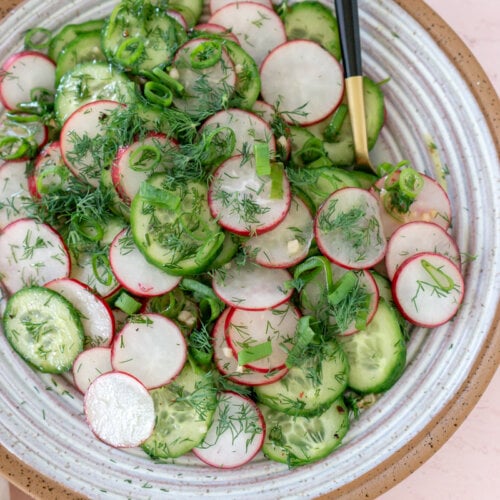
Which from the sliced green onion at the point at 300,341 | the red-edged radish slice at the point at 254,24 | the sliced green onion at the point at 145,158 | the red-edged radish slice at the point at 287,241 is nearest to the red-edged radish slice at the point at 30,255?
the sliced green onion at the point at 145,158

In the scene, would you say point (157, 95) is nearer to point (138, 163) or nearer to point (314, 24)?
point (138, 163)

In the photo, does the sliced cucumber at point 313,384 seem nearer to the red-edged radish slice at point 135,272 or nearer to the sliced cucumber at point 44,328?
the red-edged radish slice at point 135,272

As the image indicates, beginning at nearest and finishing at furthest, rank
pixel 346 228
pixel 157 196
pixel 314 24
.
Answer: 1. pixel 157 196
2. pixel 346 228
3. pixel 314 24

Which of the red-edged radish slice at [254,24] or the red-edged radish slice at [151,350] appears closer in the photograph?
the red-edged radish slice at [151,350]

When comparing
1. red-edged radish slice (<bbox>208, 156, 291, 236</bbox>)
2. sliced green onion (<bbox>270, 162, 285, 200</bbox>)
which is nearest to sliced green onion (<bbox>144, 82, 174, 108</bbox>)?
red-edged radish slice (<bbox>208, 156, 291, 236</bbox>)

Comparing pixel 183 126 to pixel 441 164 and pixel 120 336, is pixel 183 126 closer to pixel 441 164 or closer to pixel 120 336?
pixel 120 336


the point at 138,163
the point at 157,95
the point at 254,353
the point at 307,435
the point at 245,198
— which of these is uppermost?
the point at 157,95

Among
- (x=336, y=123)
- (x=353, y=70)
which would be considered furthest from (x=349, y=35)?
(x=336, y=123)
